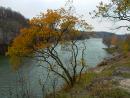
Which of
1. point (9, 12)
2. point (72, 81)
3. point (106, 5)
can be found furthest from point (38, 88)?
point (9, 12)

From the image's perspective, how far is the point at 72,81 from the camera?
30.9 meters

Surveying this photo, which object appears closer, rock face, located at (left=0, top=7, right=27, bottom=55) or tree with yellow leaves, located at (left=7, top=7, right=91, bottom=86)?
tree with yellow leaves, located at (left=7, top=7, right=91, bottom=86)

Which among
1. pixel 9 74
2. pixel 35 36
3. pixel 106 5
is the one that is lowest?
pixel 9 74

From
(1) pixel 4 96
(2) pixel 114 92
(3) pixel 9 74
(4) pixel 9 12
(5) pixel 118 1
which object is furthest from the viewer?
(4) pixel 9 12

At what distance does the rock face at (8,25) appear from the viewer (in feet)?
349

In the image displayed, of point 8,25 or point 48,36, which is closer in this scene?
point 48,36

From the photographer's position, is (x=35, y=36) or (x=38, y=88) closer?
(x=35, y=36)

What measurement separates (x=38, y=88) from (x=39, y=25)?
7008 mm

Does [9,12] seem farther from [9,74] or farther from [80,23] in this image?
[80,23]

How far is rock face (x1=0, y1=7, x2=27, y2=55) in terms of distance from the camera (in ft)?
349

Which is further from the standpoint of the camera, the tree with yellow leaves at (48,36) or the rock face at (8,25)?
the rock face at (8,25)

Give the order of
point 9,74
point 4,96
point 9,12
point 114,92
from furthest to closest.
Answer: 1. point 9,12
2. point 9,74
3. point 4,96
4. point 114,92

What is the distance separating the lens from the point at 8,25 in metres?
114

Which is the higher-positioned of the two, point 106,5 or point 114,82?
point 106,5
